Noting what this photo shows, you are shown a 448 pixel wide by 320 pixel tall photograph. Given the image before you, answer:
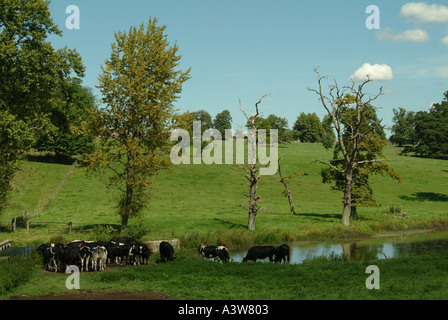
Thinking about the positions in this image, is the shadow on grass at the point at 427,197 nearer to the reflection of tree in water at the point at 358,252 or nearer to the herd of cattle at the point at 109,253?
the reflection of tree in water at the point at 358,252

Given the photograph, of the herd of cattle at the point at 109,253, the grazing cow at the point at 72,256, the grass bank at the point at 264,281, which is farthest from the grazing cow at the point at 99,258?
the grass bank at the point at 264,281

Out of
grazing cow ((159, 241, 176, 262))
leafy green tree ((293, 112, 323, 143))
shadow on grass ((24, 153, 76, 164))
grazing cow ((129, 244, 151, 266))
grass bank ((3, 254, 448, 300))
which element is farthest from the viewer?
leafy green tree ((293, 112, 323, 143))

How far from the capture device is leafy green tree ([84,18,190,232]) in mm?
37688

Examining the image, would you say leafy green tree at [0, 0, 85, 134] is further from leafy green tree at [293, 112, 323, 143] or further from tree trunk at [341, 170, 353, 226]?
leafy green tree at [293, 112, 323, 143]

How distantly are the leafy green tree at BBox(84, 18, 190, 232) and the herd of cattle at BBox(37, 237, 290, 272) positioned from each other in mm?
8979

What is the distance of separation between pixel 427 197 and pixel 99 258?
199 ft

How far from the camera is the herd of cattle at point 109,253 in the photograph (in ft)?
84.8

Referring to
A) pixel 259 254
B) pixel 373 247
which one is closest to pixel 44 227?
pixel 259 254

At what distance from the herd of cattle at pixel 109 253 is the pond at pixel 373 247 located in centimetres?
267

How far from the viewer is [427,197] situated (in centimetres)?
7281

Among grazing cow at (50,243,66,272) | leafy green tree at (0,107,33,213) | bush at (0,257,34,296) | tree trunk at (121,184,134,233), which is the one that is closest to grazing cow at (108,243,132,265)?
grazing cow at (50,243,66,272)

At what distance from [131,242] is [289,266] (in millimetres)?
10953

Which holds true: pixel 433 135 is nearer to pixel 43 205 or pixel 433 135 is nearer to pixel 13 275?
pixel 43 205
